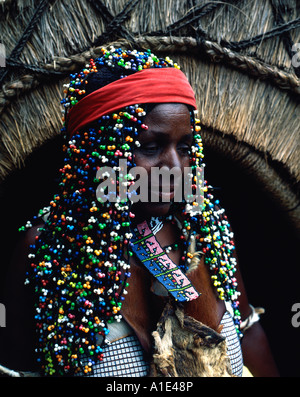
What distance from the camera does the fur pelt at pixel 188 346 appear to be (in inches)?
56.5

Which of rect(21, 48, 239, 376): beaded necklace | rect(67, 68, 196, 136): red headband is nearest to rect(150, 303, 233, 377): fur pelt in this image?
rect(21, 48, 239, 376): beaded necklace

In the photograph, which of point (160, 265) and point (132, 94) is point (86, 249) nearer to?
point (160, 265)

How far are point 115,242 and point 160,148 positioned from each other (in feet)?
1.11

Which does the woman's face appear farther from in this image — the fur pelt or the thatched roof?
the thatched roof

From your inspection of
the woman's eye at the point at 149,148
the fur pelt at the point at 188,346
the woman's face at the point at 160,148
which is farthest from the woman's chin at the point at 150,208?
the fur pelt at the point at 188,346

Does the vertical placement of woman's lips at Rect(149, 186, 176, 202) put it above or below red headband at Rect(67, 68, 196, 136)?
below

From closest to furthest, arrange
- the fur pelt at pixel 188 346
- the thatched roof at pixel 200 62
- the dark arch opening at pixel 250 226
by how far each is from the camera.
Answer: the fur pelt at pixel 188 346
the thatched roof at pixel 200 62
the dark arch opening at pixel 250 226

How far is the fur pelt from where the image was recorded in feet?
4.71

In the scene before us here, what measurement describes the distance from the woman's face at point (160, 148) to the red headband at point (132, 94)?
0.12 ft

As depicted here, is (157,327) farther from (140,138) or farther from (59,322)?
(140,138)

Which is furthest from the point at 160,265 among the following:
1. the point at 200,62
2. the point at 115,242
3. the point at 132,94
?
the point at 200,62

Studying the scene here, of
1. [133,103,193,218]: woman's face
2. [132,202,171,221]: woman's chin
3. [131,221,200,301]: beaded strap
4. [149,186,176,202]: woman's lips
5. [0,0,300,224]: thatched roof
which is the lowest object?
[131,221,200,301]: beaded strap

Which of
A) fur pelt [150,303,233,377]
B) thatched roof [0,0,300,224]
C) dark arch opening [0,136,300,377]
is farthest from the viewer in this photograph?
dark arch opening [0,136,300,377]

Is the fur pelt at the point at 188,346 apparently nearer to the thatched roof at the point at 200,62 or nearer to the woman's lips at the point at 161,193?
the woman's lips at the point at 161,193
